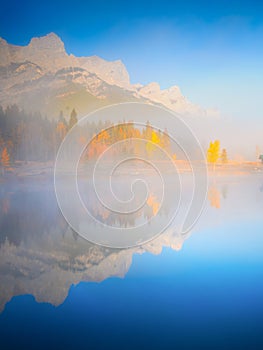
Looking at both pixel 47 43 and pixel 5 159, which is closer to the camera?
pixel 5 159

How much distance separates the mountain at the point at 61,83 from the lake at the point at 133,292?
152 feet

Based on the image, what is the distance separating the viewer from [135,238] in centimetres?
693

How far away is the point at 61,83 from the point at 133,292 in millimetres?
69590

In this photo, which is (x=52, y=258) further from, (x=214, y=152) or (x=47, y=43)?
(x=47, y=43)

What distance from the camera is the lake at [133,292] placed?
121 inches

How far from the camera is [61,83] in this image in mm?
67062

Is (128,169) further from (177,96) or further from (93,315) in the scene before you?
(177,96)

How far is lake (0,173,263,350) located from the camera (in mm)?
3080

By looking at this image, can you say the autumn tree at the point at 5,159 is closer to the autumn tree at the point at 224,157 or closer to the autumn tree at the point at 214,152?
the autumn tree at the point at 214,152

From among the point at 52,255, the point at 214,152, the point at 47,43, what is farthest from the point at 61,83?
the point at 52,255

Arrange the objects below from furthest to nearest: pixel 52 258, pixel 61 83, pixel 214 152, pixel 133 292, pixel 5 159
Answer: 1. pixel 61 83
2. pixel 214 152
3. pixel 5 159
4. pixel 52 258
5. pixel 133 292

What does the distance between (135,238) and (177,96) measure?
51260mm

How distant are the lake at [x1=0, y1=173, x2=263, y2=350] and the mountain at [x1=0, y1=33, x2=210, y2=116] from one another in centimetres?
4642

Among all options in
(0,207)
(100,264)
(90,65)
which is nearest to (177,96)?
(90,65)
